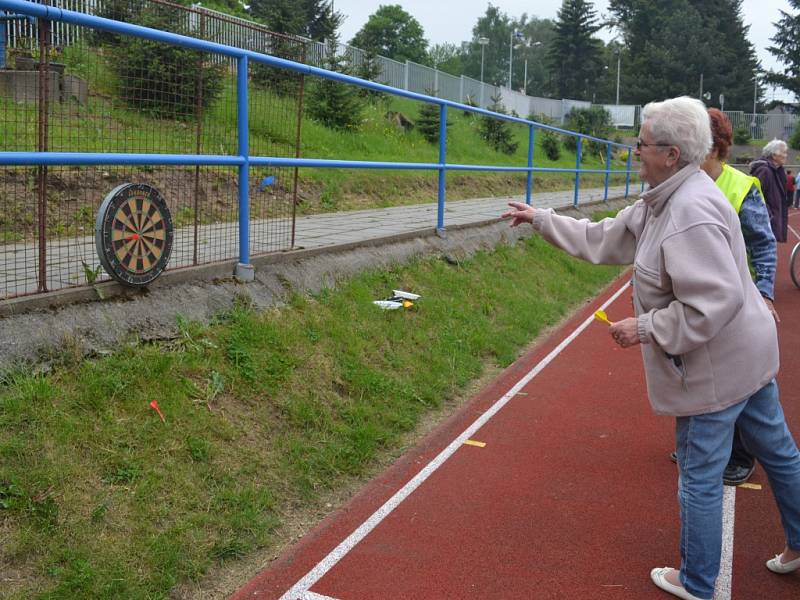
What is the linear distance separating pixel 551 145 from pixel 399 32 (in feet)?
229

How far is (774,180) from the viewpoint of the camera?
8.00m

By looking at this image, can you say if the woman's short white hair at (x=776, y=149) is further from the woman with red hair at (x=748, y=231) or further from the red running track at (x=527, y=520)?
the woman with red hair at (x=748, y=231)

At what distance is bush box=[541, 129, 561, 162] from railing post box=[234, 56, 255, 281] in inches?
973

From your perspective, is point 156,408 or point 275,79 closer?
point 156,408

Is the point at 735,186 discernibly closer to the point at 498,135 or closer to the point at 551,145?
the point at 498,135

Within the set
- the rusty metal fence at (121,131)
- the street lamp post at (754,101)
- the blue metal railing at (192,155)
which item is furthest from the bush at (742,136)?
the rusty metal fence at (121,131)

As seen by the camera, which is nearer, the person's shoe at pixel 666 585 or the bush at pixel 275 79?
the person's shoe at pixel 666 585

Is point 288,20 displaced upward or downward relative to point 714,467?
upward

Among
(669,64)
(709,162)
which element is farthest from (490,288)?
(669,64)

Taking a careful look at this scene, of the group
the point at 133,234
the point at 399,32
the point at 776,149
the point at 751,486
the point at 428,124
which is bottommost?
the point at 751,486

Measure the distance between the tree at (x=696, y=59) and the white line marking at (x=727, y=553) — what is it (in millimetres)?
76108

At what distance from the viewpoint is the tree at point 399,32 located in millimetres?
88312

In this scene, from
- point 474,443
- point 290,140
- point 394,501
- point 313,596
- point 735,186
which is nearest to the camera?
point 313,596

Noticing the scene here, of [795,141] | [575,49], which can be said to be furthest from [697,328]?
[575,49]
